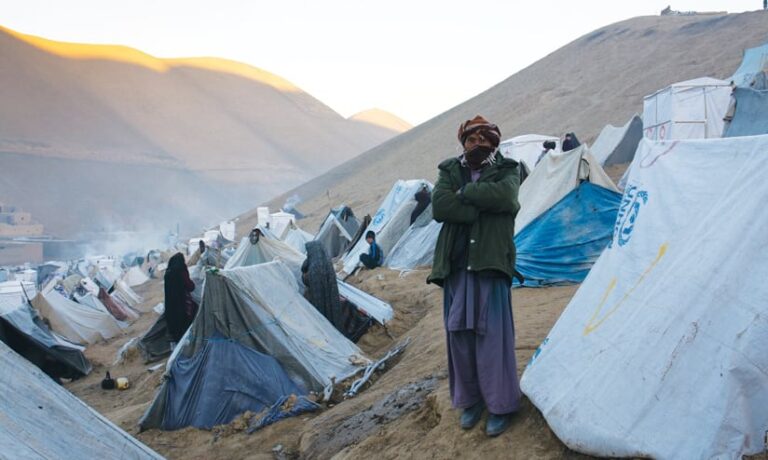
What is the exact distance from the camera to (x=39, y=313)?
44.9 feet

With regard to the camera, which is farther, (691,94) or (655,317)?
(691,94)

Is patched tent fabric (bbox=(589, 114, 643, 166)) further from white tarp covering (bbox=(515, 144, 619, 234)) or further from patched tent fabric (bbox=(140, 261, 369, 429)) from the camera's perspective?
patched tent fabric (bbox=(140, 261, 369, 429))

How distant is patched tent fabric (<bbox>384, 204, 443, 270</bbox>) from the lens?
38.0 ft

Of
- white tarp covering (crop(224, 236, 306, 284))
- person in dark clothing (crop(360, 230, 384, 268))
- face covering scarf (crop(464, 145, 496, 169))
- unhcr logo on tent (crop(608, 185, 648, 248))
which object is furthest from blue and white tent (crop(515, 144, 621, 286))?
person in dark clothing (crop(360, 230, 384, 268))

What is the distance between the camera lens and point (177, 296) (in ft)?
29.1

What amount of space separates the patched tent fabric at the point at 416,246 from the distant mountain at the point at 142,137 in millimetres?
44967

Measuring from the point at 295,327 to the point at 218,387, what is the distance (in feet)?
3.69

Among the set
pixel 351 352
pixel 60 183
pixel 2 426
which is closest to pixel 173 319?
pixel 351 352

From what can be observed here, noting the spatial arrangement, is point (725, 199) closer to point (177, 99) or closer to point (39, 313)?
point (39, 313)

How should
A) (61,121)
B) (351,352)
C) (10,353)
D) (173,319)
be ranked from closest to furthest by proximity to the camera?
(10,353), (351,352), (173,319), (61,121)

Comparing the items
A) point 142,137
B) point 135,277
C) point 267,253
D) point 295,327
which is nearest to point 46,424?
point 295,327

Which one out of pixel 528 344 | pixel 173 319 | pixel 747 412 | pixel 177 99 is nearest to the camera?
pixel 747 412

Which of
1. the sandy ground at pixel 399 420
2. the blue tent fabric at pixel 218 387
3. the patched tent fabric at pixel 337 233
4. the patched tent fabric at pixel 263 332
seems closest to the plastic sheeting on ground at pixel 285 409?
the sandy ground at pixel 399 420

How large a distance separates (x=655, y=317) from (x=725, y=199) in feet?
1.88
